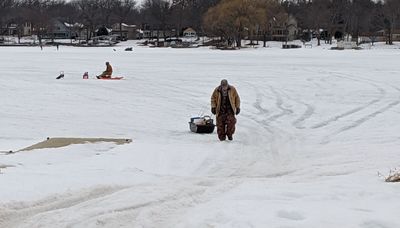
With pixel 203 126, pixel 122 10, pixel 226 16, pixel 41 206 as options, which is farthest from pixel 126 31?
pixel 41 206

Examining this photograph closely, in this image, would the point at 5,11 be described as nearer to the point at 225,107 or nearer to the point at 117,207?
the point at 225,107

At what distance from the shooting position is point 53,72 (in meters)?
→ 37.2

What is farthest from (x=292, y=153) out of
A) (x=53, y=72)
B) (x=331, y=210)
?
(x=53, y=72)

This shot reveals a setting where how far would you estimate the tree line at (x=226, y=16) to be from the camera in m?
98.6

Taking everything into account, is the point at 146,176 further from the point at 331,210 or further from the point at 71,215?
the point at 331,210

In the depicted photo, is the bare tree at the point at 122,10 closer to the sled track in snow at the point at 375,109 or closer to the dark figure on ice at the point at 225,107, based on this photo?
the sled track in snow at the point at 375,109

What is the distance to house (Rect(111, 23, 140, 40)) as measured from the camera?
145375 mm

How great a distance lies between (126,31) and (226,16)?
5985 cm

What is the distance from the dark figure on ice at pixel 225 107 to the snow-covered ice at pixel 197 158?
351 millimetres

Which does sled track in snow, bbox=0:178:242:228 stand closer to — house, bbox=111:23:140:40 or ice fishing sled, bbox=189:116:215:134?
ice fishing sled, bbox=189:116:215:134

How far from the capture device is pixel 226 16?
96938 millimetres

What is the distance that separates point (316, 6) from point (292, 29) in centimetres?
666

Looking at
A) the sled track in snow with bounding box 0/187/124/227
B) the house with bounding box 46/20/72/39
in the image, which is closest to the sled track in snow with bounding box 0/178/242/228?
the sled track in snow with bounding box 0/187/124/227

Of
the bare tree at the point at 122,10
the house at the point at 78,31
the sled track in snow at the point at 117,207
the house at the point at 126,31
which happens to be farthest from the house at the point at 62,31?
the sled track in snow at the point at 117,207
